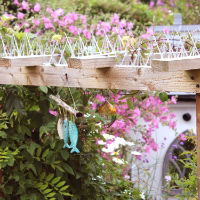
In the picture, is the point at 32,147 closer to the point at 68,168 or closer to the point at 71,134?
the point at 68,168

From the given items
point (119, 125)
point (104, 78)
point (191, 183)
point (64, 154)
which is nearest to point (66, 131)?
point (64, 154)

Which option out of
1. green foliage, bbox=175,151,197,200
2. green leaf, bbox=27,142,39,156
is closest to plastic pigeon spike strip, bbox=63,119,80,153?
green leaf, bbox=27,142,39,156

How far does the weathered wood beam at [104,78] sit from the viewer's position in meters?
3.07

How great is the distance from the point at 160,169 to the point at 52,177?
19.6 feet

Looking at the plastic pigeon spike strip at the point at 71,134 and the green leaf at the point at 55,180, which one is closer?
the plastic pigeon spike strip at the point at 71,134

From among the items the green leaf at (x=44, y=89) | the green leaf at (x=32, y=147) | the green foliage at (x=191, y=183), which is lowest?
the green foliage at (x=191, y=183)

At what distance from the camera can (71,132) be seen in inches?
151

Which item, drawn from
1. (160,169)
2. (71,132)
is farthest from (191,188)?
(160,169)

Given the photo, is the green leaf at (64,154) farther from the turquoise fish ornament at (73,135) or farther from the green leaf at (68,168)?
the turquoise fish ornament at (73,135)

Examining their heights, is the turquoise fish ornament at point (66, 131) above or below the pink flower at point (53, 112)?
below

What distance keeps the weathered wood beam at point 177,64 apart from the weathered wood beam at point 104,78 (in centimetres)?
12

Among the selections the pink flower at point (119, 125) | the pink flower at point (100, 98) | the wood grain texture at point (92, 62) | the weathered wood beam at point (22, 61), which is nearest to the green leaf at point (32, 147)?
the weathered wood beam at point (22, 61)

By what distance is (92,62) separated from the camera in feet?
10.8

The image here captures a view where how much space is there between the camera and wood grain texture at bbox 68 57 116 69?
10.7ft
